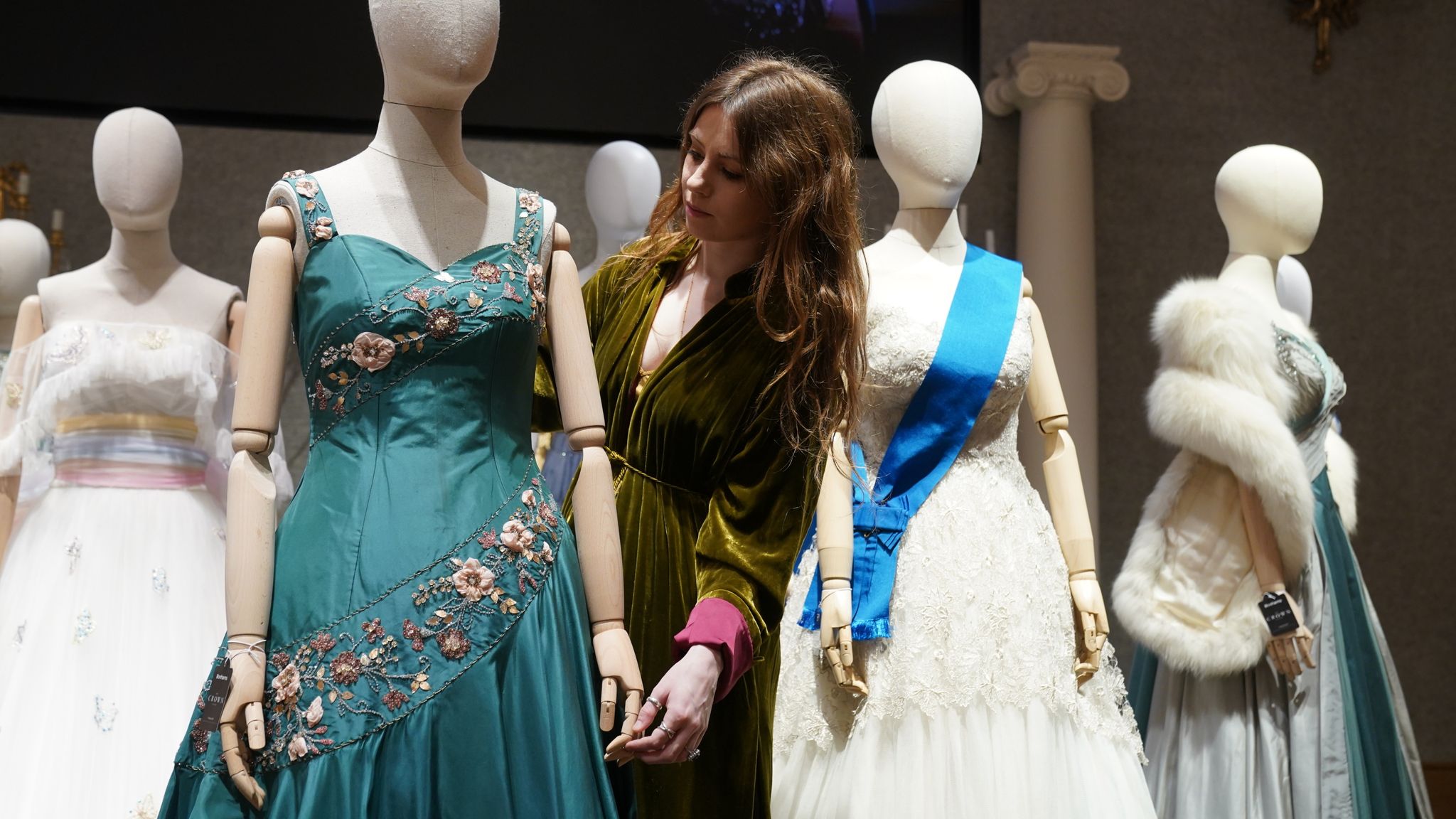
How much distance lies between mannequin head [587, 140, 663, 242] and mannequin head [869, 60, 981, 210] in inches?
55.3

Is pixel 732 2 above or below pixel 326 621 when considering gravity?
above

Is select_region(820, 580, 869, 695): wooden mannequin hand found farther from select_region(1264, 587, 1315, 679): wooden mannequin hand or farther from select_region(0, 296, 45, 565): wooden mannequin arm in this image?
select_region(0, 296, 45, 565): wooden mannequin arm

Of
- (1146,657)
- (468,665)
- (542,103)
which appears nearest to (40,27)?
(542,103)

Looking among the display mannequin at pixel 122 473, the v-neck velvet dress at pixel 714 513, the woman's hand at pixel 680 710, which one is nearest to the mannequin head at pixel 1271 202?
the v-neck velvet dress at pixel 714 513

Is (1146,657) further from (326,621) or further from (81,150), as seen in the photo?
(81,150)

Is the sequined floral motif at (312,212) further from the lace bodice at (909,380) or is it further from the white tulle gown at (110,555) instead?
the white tulle gown at (110,555)

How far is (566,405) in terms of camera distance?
165 centimetres

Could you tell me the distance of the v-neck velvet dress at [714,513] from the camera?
176 cm

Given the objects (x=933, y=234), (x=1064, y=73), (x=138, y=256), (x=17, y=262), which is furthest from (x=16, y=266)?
(x=1064, y=73)

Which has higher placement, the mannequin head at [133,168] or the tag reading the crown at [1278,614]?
the mannequin head at [133,168]

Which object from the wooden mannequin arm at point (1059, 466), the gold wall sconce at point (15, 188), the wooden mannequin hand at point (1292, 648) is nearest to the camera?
the wooden mannequin arm at point (1059, 466)

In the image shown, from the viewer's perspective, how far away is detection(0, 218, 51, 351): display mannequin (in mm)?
3785

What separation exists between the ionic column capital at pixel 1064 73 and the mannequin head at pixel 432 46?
3.92 meters

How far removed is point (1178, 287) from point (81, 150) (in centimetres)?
348
